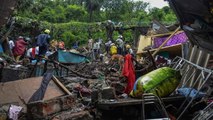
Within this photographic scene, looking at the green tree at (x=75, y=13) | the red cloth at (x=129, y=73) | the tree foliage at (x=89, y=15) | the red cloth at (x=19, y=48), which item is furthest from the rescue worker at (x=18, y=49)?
the green tree at (x=75, y=13)

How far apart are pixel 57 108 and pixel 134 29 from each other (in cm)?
2583

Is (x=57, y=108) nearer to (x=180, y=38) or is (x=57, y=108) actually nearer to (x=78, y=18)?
(x=180, y=38)

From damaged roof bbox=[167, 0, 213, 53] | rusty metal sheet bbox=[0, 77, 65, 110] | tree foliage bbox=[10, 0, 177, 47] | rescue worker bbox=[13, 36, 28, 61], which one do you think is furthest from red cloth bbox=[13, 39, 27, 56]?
tree foliage bbox=[10, 0, 177, 47]

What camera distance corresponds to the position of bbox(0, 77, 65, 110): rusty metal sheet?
7.64 metres

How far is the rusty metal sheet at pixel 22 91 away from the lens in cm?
764

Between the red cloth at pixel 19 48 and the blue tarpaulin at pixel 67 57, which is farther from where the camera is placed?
the red cloth at pixel 19 48

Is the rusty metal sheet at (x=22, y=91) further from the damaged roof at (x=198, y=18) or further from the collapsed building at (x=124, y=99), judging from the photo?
the damaged roof at (x=198, y=18)

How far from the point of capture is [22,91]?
788cm

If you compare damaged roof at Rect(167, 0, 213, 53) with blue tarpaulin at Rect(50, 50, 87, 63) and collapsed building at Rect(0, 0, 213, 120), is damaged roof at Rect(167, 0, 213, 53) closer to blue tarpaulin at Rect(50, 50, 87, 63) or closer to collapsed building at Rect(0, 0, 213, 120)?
collapsed building at Rect(0, 0, 213, 120)

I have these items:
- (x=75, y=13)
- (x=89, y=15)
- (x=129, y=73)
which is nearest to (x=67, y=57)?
(x=129, y=73)

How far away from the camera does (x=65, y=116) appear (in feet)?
23.1

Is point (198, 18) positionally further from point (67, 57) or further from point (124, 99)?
point (67, 57)

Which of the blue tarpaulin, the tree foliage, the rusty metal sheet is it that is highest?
the tree foliage

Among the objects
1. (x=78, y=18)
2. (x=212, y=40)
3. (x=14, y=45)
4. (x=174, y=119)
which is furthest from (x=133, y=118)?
(x=78, y=18)
